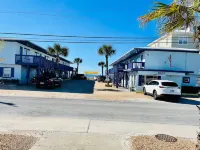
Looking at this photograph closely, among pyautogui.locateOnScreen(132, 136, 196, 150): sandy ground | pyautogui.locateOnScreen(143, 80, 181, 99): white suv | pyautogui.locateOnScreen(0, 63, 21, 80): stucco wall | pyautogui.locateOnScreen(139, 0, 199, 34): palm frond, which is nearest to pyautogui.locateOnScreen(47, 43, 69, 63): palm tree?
pyautogui.locateOnScreen(0, 63, 21, 80): stucco wall

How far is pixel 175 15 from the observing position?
213 inches

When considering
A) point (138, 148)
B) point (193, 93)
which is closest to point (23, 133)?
point (138, 148)

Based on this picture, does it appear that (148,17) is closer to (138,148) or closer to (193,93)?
(138,148)

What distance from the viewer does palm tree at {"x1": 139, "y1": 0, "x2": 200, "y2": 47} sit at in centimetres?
533

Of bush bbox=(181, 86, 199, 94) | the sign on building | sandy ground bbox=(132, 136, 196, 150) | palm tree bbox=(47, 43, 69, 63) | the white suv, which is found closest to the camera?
sandy ground bbox=(132, 136, 196, 150)

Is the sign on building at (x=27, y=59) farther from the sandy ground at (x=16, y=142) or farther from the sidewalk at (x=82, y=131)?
the sandy ground at (x=16, y=142)

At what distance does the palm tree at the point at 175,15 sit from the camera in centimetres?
533

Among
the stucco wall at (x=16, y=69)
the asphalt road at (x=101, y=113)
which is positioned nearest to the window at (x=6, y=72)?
the stucco wall at (x=16, y=69)

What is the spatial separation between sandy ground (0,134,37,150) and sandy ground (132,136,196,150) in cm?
275

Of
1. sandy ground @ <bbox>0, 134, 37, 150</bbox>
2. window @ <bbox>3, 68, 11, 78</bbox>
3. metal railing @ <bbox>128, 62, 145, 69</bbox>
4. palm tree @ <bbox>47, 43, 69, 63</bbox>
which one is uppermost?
palm tree @ <bbox>47, 43, 69, 63</bbox>

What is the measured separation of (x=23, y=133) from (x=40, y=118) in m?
2.65

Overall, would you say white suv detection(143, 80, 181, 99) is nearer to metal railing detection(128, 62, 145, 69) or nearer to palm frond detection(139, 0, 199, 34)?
metal railing detection(128, 62, 145, 69)

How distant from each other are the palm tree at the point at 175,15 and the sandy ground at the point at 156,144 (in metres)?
2.98

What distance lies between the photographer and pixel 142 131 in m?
8.09
